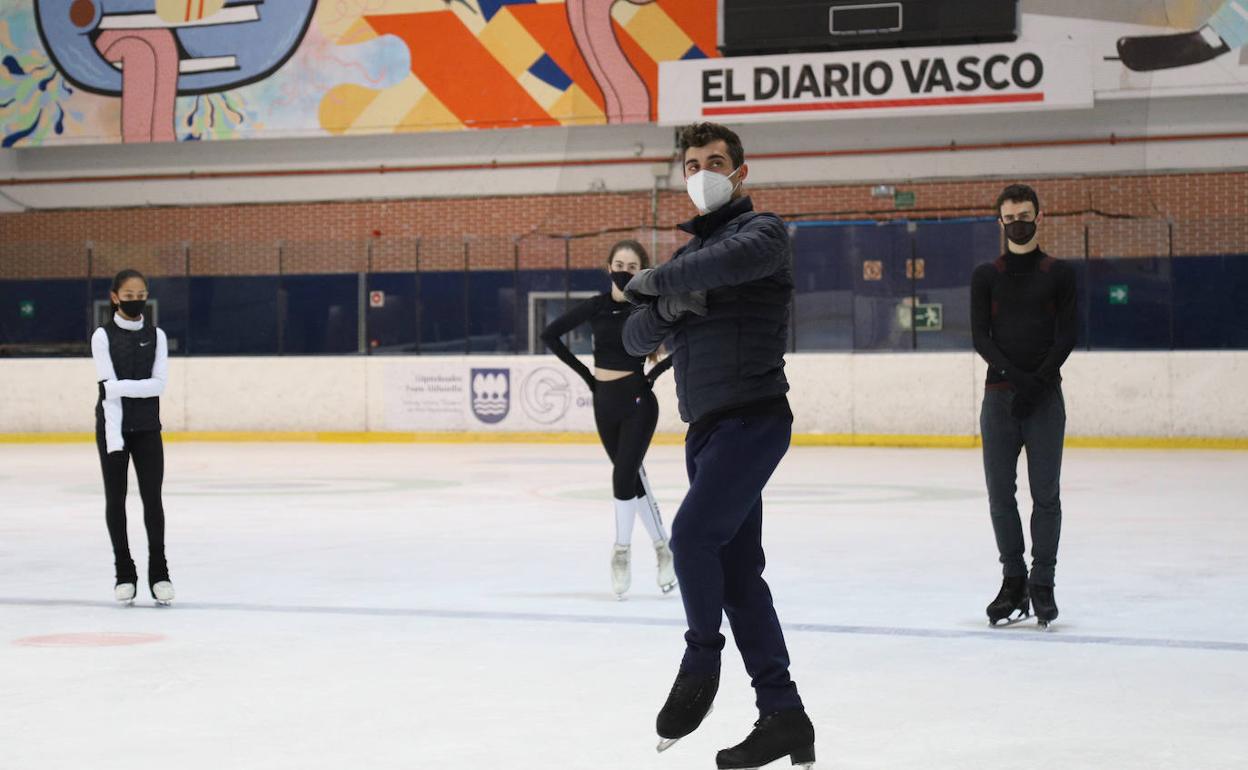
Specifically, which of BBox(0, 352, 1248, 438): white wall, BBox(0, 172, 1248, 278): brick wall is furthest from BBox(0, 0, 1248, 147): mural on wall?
BBox(0, 352, 1248, 438): white wall

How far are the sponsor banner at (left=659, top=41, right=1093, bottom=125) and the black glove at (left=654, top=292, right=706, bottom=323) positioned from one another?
18081 mm

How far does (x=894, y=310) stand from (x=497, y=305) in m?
5.27

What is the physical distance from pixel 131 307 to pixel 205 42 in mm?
18188

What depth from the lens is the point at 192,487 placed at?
547 inches

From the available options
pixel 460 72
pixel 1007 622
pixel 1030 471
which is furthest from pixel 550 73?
pixel 1007 622

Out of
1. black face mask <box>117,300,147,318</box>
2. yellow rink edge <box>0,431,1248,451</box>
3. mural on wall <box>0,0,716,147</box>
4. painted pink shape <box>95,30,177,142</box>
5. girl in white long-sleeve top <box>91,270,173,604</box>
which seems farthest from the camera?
painted pink shape <box>95,30,177,142</box>

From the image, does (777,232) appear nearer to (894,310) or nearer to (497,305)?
(894,310)

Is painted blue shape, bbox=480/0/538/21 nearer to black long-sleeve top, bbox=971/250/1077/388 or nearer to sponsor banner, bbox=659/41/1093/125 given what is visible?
sponsor banner, bbox=659/41/1093/125

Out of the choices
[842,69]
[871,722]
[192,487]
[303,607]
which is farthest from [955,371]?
[871,722]

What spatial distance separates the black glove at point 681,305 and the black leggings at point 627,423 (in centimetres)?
358

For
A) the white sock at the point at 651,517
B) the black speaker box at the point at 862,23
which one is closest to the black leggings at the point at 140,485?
the white sock at the point at 651,517

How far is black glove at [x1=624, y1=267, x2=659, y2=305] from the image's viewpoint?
398 cm

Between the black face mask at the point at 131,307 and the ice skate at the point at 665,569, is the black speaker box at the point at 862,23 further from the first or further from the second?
the black face mask at the point at 131,307

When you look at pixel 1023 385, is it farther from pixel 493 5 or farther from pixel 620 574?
pixel 493 5
